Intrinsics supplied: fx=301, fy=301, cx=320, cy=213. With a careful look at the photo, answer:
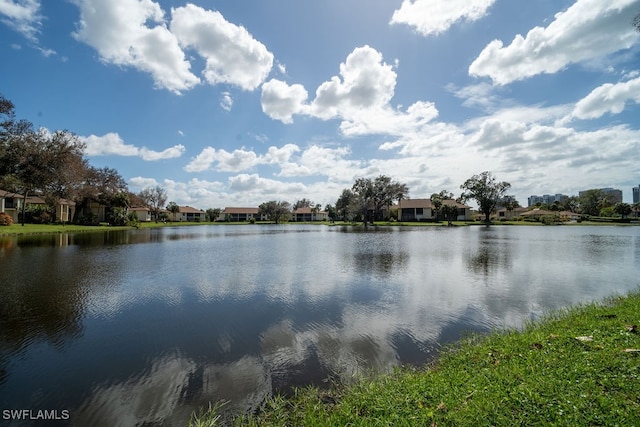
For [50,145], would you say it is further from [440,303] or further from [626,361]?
[626,361]

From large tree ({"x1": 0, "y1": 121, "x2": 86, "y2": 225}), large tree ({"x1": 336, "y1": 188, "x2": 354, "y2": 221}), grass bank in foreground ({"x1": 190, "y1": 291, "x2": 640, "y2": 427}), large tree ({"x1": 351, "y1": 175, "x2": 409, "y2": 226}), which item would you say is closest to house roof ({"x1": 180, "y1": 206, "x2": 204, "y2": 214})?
large tree ({"x1": 336, "y1": 188, "x2": 354, "y2": 221})

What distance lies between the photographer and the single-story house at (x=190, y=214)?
112375 mm

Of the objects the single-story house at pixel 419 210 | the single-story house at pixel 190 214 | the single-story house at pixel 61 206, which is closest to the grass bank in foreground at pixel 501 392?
the single-story house at pixel 61 206

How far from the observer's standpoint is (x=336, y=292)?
471 inches

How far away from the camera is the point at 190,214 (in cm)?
11825

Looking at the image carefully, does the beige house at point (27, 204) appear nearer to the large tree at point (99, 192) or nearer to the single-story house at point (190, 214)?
the large tree at point (99, 192)

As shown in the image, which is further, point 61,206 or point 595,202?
point 595,202

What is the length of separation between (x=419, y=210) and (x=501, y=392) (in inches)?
3593

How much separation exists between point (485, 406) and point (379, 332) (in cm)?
405

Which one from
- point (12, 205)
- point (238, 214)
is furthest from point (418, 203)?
point (12, 205)

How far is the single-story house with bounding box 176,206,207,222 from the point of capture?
112375 mm

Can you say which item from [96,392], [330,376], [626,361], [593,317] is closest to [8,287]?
[96,392]

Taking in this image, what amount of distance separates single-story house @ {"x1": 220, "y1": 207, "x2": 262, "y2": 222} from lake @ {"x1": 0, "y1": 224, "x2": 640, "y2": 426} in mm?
104238

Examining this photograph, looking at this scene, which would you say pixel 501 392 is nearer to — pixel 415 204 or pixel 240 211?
pixel 415 204
